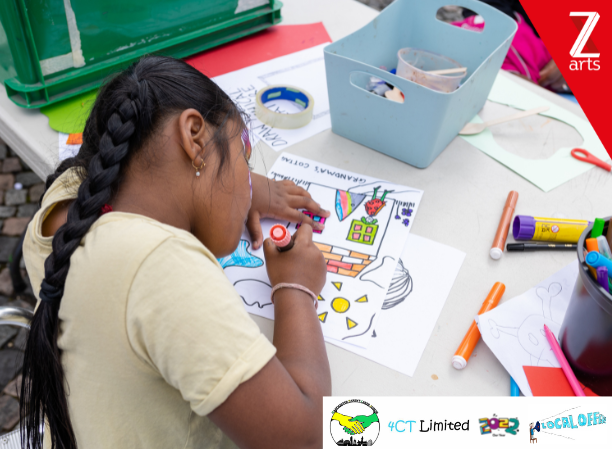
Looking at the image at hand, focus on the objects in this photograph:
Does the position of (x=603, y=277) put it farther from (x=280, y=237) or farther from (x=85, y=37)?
(x=85, y=37)

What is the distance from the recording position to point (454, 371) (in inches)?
23.0

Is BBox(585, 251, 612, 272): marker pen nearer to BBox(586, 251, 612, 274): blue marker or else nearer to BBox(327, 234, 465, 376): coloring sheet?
BBox(586, 251, 612, 274): blue marker

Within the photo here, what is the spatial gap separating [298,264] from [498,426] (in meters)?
0.31

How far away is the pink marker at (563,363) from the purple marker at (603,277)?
0.13 m

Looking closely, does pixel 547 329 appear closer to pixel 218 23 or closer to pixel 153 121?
pixel 153 121

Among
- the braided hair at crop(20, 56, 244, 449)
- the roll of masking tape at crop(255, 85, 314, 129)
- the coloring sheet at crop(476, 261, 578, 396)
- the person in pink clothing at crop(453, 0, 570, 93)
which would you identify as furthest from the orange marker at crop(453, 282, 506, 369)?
the person in pink clothing at crop(453, 0, 570, 93)

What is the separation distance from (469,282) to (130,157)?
0.50m

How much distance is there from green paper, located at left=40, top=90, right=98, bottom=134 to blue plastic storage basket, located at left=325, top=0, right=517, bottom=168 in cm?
50

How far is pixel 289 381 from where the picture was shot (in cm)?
49

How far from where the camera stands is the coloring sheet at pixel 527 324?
0.59 m

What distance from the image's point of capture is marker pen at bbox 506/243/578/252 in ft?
2.41

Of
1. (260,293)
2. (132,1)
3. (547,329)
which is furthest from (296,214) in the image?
(132,1)

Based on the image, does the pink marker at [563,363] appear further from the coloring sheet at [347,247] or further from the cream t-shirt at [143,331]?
the cream t-shirt at [143,331]

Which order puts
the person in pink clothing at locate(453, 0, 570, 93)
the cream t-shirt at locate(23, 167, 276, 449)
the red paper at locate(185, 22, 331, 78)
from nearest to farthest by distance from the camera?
the cream t-shirt at locate(23, 167, 276, 449)
the red paper at locate(185, 22, 331, 78)
the person in pink clothing at locate(453, 0, 570, 93)
